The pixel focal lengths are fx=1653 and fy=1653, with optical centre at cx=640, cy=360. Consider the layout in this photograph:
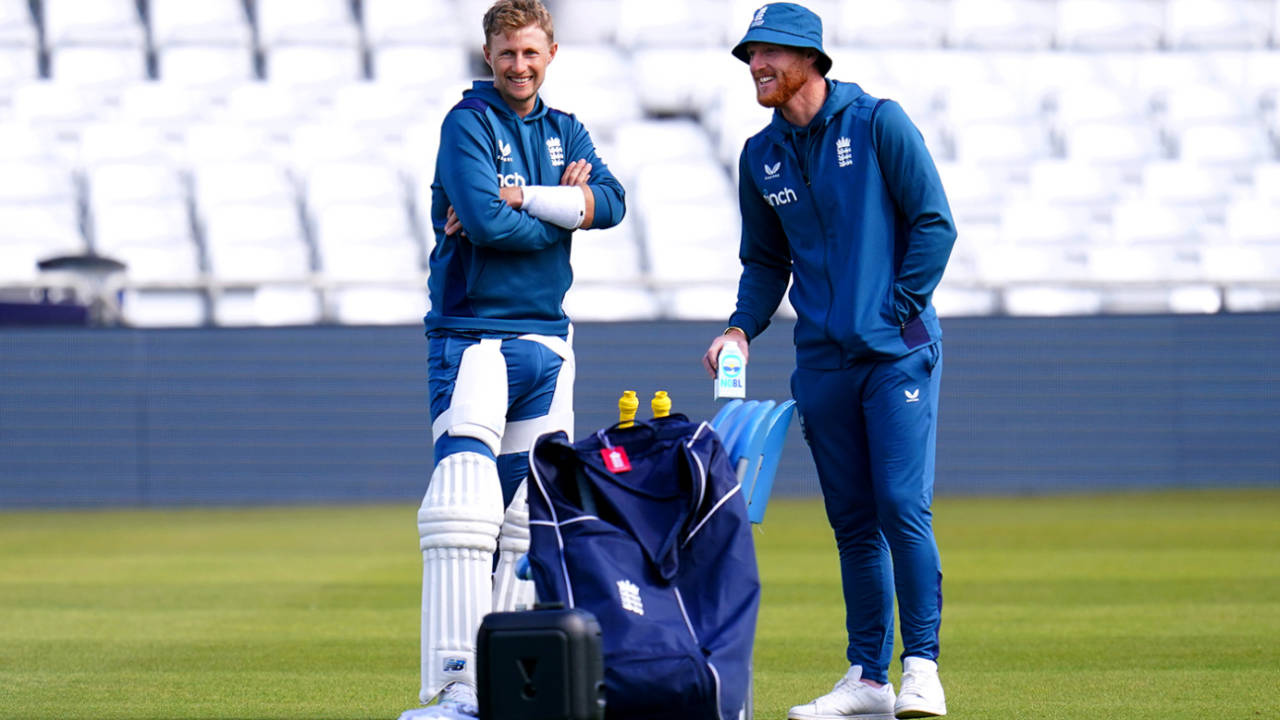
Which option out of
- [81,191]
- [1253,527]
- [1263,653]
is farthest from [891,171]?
[81,191]

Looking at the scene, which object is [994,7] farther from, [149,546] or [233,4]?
[149,546]

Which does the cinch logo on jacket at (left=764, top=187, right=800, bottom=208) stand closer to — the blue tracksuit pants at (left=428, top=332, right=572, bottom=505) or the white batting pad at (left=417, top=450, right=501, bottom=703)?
the blue tracksuit pants at (left=428, top=332, right=572, bottom=505)

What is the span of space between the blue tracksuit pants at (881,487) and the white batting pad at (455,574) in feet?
2.95

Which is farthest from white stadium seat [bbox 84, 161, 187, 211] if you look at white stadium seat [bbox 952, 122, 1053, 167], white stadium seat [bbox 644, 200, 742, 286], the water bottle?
the water bottle

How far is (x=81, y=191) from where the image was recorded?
15711mm

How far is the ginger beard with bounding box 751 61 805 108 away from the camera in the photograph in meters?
4.30

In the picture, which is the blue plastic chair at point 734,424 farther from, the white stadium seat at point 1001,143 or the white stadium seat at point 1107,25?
the white stadium seat at point 1107,25

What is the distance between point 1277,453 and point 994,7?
724 centimetres

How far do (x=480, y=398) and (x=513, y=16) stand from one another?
38.0 inches

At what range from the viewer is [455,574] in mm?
4031

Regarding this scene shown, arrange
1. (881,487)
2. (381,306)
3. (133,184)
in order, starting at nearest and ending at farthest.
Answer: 1. (881,487)
2. (381,306)
3. (133,184)

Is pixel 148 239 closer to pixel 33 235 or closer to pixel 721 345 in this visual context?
pixel 33 235

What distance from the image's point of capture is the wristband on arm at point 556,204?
13.8 ft

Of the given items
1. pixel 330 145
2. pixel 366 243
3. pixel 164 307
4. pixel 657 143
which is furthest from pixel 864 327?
pixel 330 145
